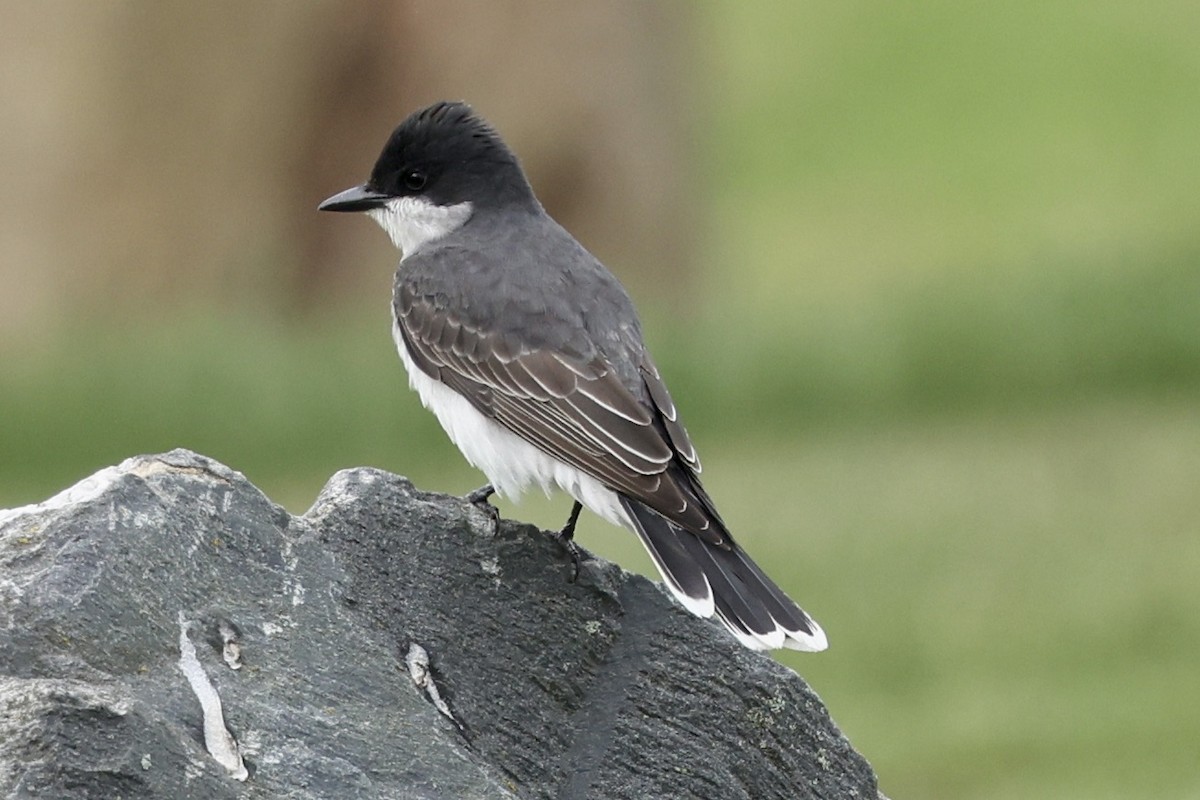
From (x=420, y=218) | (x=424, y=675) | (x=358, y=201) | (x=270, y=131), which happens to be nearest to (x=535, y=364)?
(x=420, y=218)

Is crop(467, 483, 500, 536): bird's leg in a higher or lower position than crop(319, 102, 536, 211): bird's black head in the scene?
lower

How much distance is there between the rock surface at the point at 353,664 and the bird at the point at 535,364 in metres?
0.20

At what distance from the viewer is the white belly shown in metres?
6.00

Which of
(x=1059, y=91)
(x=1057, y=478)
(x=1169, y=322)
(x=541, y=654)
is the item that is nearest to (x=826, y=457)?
(x=1057, y=478)

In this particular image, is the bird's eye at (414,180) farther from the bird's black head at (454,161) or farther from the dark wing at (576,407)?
the dark wing at (576,407)

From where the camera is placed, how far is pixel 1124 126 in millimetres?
24328

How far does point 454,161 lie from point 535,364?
1.15m

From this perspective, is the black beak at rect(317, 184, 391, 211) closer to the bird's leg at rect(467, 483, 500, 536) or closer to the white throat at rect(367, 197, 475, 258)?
the white throat at rect(367, 197, 475, 258)

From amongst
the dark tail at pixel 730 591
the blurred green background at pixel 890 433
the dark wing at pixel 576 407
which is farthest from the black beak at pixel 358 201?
the blurred green background at pixel 890 433

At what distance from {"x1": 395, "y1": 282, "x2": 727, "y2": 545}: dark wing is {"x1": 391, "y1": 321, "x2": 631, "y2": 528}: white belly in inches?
2.1

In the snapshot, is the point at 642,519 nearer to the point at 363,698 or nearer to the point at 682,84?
the point at 363,698

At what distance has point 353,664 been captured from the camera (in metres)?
4.69

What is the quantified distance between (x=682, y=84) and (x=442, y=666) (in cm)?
1105

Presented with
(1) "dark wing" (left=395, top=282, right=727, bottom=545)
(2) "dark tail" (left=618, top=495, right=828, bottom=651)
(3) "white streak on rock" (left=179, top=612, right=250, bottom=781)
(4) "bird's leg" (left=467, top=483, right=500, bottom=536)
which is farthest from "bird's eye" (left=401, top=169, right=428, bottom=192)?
(3) "white streak on rock" (left=179, top=612, right=250, bottom=781)
